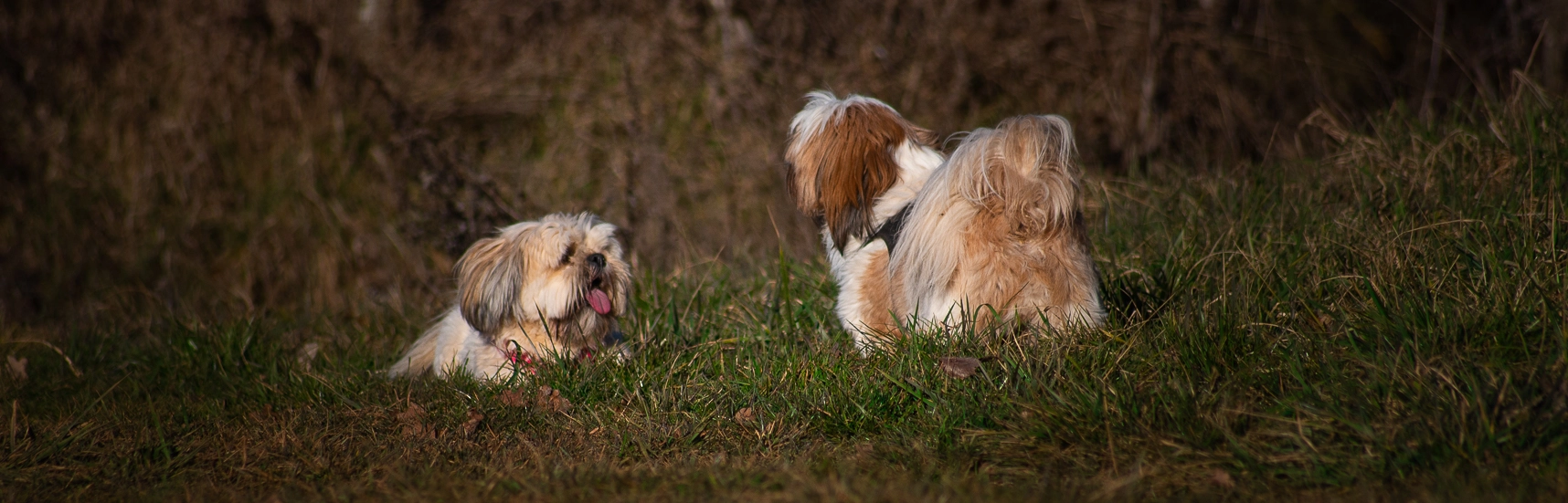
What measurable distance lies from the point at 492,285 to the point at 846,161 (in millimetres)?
1537

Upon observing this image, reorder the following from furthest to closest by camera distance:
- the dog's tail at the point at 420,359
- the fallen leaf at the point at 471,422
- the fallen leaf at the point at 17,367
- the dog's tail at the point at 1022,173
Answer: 1. the fallen leaf at the point at 17,367
2. the dog's tail at the point at 420,359
3. the fallen leaf at the point at 471,422
4. the dog's tail at the point at 1022,173

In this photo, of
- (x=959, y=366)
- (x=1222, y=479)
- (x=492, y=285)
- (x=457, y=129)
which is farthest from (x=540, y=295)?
(x=457, y=129)

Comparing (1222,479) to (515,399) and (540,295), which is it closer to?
(515,399)

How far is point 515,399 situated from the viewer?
3924 mm

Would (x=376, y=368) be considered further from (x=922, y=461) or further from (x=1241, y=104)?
(x=1241, y=104)

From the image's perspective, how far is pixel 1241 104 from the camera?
8312mm

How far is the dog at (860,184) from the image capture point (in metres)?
3.80

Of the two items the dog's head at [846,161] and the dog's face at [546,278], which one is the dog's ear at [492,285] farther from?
the dog's head at [846,161]

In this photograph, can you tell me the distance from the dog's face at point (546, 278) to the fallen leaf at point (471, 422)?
1.68ft

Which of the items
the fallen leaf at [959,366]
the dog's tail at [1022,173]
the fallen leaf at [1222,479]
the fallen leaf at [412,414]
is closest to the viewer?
the fallen leaf at [1222,479]

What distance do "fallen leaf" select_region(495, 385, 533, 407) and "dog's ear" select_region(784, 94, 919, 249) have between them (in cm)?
129

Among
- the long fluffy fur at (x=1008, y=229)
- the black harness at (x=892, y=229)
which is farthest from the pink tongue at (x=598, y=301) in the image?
the long fluffy fur at (x=1008, y=229)

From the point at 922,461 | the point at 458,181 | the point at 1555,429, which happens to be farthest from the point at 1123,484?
the point at 458,181

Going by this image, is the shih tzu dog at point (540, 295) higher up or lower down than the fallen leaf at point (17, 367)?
higher up
